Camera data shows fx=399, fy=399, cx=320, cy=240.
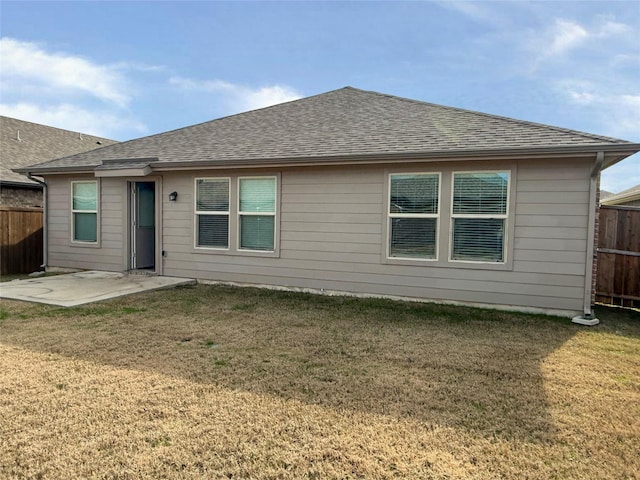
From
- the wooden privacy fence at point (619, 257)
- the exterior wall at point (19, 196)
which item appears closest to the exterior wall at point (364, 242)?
the wooden privacy fence at point (619, 257)

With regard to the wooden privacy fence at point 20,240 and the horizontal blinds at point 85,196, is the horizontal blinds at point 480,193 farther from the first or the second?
the wooden privacy fence at point 20,240

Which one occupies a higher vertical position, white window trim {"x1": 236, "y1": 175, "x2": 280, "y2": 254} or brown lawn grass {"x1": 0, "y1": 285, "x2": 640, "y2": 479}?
white window trim {"x1": 236, "y1": 175, "x2": 280, "y2": 254}

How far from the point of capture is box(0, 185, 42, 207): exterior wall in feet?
41.5

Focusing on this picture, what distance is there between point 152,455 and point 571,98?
20786 mm

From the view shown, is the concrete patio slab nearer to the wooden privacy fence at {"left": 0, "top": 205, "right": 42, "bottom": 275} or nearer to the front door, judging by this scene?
the front door

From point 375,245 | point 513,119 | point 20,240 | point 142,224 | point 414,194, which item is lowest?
point 20,240

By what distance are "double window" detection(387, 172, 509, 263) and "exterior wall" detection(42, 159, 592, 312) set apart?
0.37 ft

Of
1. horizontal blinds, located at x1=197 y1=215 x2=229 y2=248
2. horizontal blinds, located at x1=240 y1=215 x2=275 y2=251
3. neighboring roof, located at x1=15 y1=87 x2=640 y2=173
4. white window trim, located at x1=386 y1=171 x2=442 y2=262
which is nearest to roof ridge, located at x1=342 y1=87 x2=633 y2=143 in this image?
neighboring roof, located at x1=15 y1=87 x2=640 y2=173

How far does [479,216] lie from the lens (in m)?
6.19

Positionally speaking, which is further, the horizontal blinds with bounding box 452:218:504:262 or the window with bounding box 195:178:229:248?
the window with bounding box 195:178:229:248

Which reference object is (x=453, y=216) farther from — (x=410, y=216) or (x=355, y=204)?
(x=355, y=204)

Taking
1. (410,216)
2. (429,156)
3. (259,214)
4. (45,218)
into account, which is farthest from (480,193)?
(45,218)

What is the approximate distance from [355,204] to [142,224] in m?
5.25

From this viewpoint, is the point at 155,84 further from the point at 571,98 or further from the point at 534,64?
the point at 571,98
